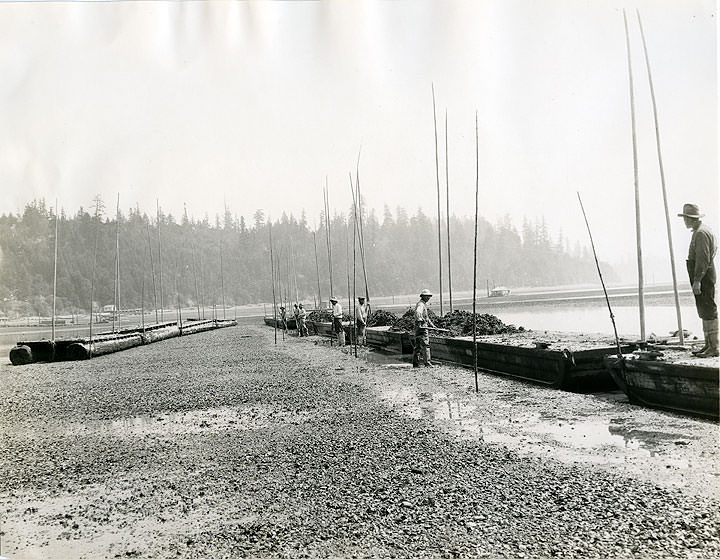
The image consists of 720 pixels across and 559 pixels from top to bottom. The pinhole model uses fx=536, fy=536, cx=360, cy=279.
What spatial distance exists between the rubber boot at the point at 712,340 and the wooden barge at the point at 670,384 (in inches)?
19.3

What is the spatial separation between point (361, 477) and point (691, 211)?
4724 mm

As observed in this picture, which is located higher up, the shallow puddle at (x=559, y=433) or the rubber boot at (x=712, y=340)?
the rubber boot at (x=712, y=340)

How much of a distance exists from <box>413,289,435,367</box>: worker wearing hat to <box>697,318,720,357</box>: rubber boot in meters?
Result: 5.70

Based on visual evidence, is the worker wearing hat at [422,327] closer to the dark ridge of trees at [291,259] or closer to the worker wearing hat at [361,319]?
the worker wearing hat at [361,319]

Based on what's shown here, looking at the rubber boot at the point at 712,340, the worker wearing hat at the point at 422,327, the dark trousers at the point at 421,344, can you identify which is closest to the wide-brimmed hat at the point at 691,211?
the rubber boot at the point at 712,340

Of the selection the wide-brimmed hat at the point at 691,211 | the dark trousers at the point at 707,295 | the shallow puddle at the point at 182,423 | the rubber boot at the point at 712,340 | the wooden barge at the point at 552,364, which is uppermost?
the wide-brimmed hat at the point at 691,211

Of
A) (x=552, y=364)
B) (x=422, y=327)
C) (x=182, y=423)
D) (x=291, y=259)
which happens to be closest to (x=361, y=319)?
(x=422, y=327)

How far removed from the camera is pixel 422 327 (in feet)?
38.0

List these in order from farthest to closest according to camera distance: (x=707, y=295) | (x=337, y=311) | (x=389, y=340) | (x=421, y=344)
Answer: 1. (x=337, y=311)
2. (x=389, y=340)
3. (x=421, y=344)
4. (x=707, y=295)

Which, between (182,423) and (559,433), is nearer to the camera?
(559,433)

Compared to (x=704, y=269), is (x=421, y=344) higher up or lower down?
lower down

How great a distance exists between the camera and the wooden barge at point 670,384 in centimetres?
556

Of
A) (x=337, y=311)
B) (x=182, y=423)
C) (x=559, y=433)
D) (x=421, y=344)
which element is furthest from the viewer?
(x=337, y=311)

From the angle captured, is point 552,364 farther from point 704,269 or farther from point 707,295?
point 704,269
